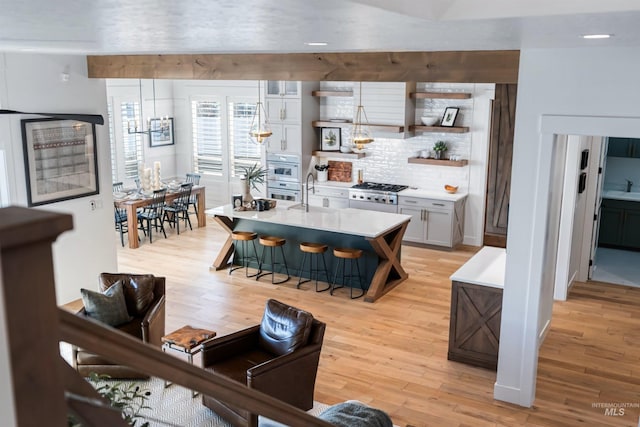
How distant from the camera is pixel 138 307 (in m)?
5.73

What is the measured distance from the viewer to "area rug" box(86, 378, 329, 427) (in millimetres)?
4938

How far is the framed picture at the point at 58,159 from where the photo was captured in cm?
685

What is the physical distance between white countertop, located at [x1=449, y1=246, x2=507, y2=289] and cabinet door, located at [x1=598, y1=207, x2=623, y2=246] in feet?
12.7

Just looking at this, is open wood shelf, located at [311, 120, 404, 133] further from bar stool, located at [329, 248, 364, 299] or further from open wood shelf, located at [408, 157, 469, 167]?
bar stool, located at [329, 248, 364, 299]

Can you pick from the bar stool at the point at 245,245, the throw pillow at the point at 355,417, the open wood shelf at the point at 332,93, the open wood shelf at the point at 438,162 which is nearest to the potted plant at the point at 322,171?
the open wood shelf at the point at 332,93

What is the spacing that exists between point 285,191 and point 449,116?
3.18 m

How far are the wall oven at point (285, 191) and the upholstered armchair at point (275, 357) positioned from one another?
5791mm

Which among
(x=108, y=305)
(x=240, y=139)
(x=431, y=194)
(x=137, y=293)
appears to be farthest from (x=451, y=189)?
(x=108, y=305)

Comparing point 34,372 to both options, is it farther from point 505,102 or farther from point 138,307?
point 505,102

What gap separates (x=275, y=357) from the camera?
5.06 m

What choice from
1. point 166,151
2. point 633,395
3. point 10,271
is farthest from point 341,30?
point 166,151

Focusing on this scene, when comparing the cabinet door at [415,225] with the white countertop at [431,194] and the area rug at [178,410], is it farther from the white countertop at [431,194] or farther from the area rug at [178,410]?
the area rug at [178,410]

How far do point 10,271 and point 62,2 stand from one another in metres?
1.37

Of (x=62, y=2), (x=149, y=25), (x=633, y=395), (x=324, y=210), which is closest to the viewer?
(x=62, y=2)
